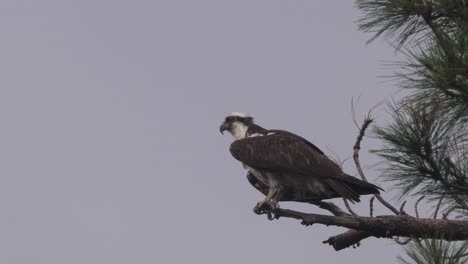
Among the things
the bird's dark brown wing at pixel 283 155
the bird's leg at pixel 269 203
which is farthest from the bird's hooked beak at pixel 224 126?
the bird's leg at pixel 269 203

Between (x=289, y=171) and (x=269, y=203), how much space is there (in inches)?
23.2

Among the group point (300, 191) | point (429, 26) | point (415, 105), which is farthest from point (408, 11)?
point (300, 191)

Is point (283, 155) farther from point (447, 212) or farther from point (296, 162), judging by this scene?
point (447, 212)

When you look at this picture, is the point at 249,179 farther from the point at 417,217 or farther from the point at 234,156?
the point at 417,217

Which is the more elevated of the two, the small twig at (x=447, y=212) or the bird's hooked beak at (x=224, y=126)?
the bird's hooked beak at (x=224, y=126)

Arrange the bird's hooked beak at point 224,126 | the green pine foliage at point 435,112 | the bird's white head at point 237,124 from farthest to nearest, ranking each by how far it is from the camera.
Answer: the bird's hooked beak at point 224,126 → the bird's white head at point 237,124 → the green pine foliage at point 435,112

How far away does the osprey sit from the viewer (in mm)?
7055

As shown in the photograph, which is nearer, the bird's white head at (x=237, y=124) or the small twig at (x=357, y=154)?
the small twig at (x=357, y=154)

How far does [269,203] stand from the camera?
7.12 metres

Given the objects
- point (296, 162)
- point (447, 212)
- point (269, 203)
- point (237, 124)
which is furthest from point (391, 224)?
point (237, 124)

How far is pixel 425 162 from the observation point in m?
5.98

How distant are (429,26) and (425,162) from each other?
987 mm

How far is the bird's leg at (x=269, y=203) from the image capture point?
7.04 meters

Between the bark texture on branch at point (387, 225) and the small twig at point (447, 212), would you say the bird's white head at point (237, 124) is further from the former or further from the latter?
the small twig at point (447, 212)
